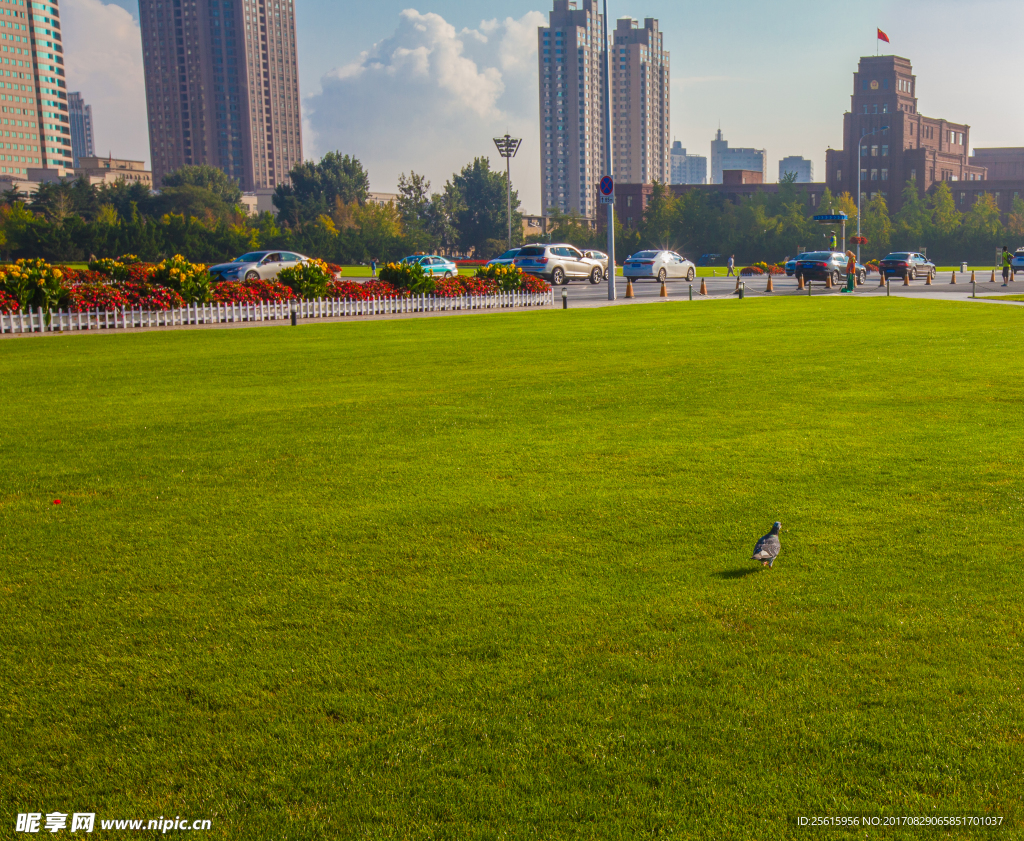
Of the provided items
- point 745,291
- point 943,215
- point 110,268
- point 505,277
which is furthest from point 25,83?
point 505,277

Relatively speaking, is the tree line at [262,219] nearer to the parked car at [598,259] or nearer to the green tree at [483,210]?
the green tree at [483,210]

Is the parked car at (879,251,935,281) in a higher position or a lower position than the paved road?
higher

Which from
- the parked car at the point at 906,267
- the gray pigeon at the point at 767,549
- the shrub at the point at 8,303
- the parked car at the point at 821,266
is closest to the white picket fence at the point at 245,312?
the shrub at the point at 8,303

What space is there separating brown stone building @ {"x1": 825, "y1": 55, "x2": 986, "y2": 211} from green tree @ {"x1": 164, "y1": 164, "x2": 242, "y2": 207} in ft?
276

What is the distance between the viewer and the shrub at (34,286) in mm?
21547

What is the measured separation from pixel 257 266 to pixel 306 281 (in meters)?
9.79

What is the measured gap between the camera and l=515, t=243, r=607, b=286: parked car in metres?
40.7

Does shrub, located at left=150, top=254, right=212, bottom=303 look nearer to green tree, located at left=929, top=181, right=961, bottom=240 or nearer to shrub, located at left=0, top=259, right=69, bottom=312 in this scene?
shrub, located at left=0, top=259, right=69, bottom=312

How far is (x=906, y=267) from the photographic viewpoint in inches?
1745

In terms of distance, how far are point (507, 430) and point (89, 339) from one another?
14098mm

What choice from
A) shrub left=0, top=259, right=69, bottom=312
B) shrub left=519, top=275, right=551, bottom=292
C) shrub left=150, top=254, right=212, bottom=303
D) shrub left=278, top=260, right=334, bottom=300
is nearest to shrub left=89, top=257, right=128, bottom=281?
shrub left=278, top=260, right=334, bottom=300

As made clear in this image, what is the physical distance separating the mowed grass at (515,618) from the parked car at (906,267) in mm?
37601

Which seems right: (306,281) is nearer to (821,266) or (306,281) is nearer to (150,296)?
(150,296)

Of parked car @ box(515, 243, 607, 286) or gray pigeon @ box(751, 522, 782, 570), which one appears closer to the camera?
gray pigeon @ box(751, 522, 782, 570)
